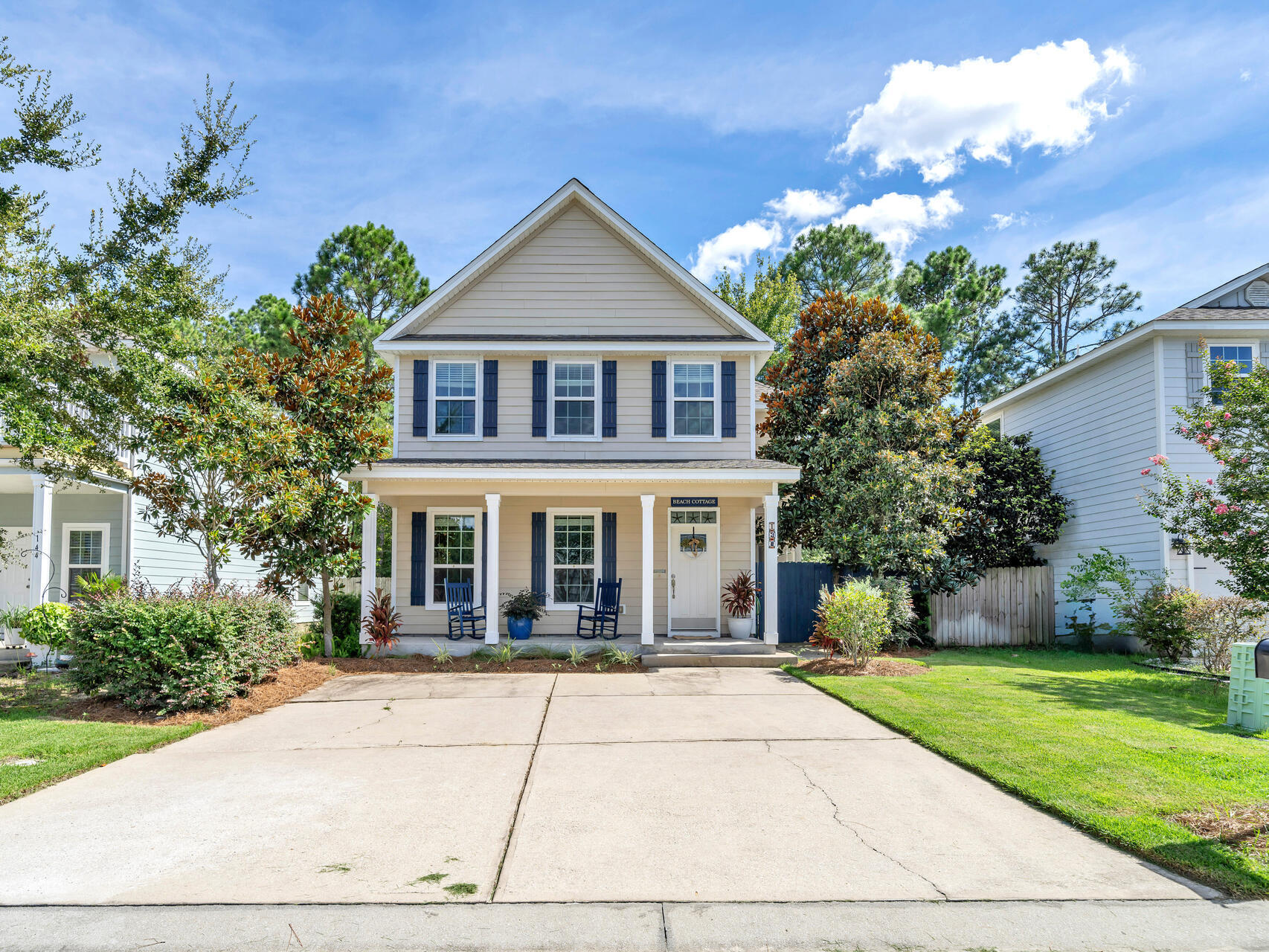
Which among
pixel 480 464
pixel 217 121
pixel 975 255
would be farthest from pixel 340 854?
pixel 975 255

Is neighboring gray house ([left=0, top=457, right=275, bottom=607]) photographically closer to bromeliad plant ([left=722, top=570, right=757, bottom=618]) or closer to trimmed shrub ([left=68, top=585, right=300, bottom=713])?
trimmed shrub ([left=68, top=585, right=300, bottom=713])

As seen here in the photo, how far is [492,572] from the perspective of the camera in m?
12.8

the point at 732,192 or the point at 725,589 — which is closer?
the point at 725,589

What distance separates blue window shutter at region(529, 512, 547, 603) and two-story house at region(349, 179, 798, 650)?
0.09 ft

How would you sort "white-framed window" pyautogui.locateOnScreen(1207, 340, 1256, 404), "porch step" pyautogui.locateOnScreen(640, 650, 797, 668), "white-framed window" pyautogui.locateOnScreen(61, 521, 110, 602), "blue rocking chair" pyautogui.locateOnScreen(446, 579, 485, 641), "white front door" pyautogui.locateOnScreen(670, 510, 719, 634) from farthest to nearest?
"white front door" pyautogui.locateOnScreen(670, 510, 719, 634) < "white-framed window" pyautogui.locateOnScreen(61, 521, 110, 602) < "white-framed window" pyautogui.locateOnScreen(1207, 340, 1256, 404) < "blue rocking chair" pyautogui.locateOnScreen(446, 579, 485, 641) < "porch step" pyautogui.locateOnScreen(640, 650, 797, 668)

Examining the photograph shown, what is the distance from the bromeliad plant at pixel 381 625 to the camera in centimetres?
1270

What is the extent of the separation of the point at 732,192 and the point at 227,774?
2267cm

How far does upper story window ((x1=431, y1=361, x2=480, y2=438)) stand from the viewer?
1464 cm

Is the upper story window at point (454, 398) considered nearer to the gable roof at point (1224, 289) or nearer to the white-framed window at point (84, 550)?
the white-framed window at point (84, 550)

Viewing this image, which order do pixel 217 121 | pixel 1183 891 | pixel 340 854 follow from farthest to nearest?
pixel 217 121 < pixel 340 854 < pixel 1183 891

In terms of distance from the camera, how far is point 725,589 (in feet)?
47.2

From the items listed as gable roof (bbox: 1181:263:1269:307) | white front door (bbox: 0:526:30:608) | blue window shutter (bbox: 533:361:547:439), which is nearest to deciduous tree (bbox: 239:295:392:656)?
blue window shutter (bbox: 533:361:547:439)

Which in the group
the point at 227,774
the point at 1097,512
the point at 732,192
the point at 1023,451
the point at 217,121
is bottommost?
the point at 227,774

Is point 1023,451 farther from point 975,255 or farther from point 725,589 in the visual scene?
point 975,255
